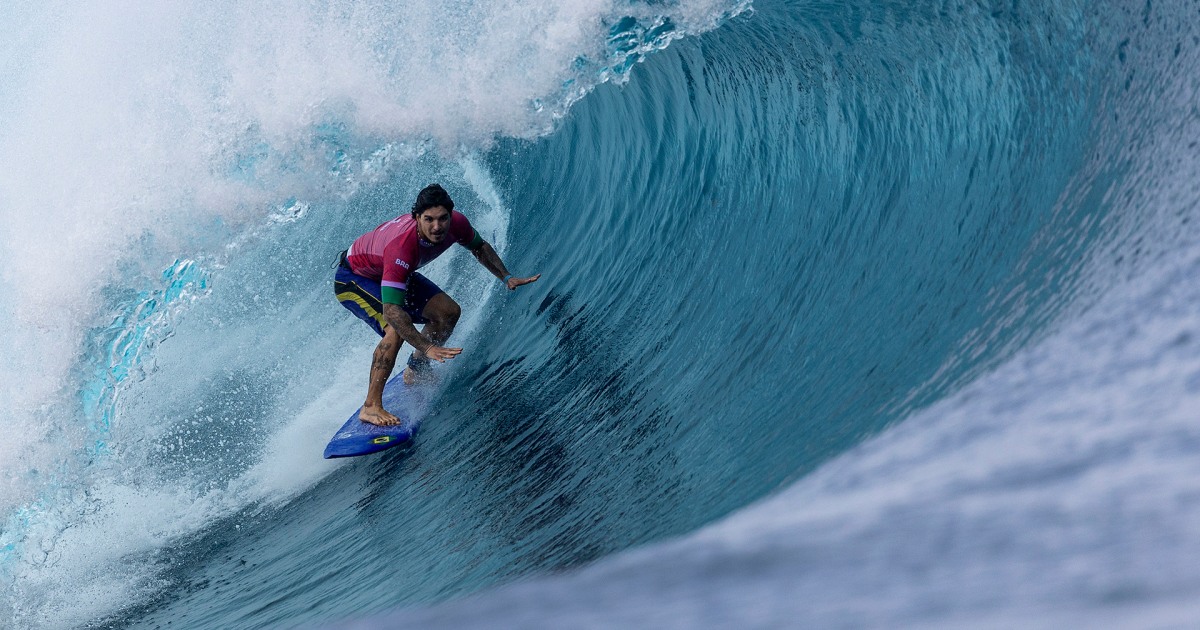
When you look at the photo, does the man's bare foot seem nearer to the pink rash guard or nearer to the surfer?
the surfer

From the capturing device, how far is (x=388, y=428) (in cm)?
493

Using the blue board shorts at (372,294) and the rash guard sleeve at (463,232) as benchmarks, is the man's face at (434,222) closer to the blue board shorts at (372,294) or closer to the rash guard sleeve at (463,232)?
the rash guard sleeve at (463,232)

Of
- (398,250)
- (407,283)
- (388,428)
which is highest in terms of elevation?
(398,250)

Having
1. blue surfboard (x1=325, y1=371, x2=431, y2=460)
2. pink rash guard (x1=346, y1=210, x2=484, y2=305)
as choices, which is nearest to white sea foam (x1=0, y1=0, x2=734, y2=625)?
blue surfboard (x1=325, y1=371, x2=431, y2=460)

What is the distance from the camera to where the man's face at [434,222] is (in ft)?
14.5

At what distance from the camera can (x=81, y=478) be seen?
598 cm

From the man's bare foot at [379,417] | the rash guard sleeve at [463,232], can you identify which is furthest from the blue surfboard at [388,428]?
the rash guard sleeve at [463,232]

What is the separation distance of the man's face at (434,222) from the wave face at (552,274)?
93cm

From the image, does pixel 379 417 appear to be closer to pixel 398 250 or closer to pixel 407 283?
pixel 407 283

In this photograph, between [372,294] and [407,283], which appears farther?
[372,294]

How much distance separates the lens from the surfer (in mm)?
4492

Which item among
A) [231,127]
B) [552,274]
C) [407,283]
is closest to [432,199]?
[407,283]

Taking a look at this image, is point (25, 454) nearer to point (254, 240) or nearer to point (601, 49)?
point (254, 240)

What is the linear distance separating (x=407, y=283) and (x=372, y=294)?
0.59 metres
